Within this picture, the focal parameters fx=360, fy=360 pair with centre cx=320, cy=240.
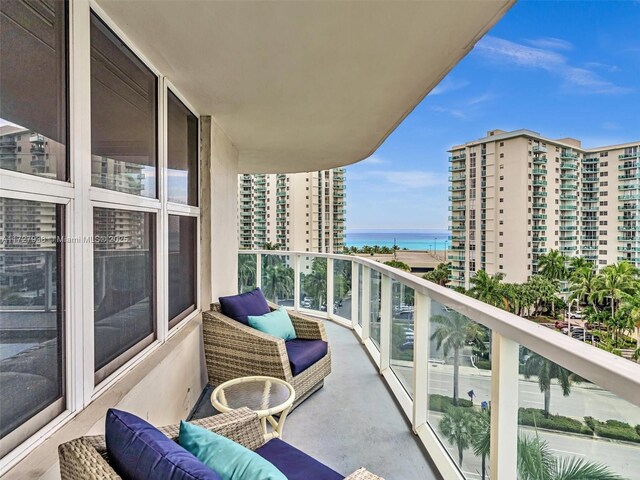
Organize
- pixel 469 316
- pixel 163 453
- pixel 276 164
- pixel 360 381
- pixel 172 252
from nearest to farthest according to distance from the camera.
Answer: pixel 163 453 → pixel 469 316 → pixel 172 252 → pixel 360 381 → pixel 276 164

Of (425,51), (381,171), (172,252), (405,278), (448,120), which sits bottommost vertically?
(405,278)

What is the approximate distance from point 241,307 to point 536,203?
1880 cm

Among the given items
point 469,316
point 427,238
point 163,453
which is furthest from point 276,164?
point 427,238

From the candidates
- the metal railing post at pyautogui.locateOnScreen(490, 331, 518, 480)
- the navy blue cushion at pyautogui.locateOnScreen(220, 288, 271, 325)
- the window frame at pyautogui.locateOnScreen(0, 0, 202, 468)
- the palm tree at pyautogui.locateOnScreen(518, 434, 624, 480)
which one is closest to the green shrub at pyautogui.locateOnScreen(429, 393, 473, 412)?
the metal railing post at pyautogui.locateOnScreen(490, 331, 518, 480)

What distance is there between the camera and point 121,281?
6.42 ft

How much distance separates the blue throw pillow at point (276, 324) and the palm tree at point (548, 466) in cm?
208

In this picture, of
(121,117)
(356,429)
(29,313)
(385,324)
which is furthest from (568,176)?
(29,313)

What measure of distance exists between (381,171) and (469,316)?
141 ft

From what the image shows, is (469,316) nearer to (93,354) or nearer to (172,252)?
(93,354)

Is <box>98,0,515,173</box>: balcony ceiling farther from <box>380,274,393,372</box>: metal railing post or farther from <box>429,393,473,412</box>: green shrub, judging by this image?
<box>429,393,473,412</box>: green shrub

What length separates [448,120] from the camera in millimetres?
43906

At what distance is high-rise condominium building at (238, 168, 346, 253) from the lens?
33.2ft

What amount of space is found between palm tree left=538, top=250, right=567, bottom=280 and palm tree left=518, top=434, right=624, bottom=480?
15736mm

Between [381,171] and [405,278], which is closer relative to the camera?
[405,278]
